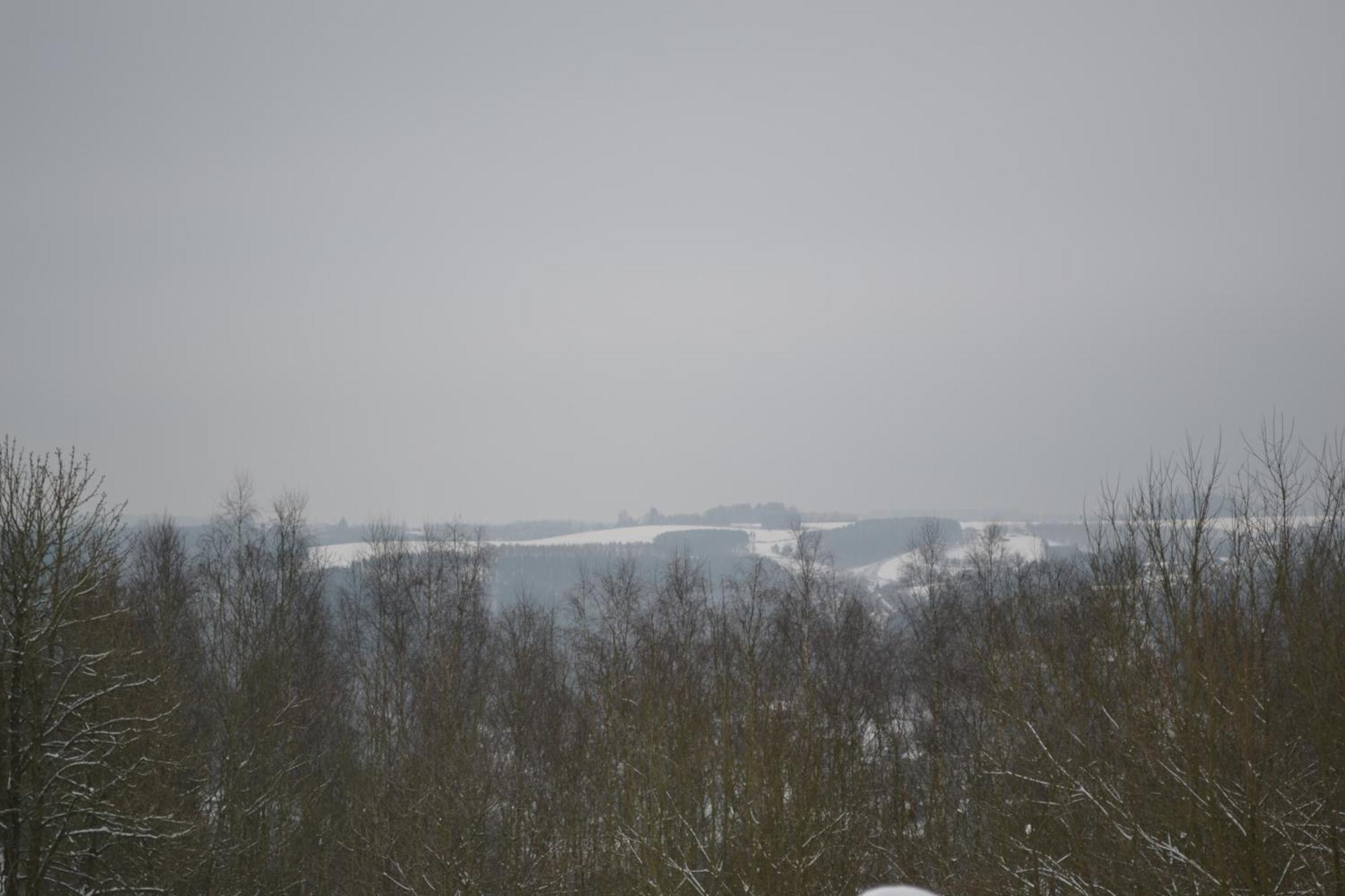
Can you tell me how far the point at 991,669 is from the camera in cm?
1506

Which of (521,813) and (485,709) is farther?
(485,709)

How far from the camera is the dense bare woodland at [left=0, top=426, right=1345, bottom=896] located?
11.0m

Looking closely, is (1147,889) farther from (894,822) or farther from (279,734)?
(279,734)

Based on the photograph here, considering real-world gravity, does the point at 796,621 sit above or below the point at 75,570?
below

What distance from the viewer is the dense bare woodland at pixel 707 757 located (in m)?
11.0

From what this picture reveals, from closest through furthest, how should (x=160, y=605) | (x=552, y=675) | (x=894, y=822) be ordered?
(x=894, y=822) < (x=160, y=605) < (x=552, y=675)

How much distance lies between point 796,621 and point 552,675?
14.1m

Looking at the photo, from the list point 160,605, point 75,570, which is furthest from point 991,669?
point 160,605

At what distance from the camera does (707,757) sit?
14227 millimetres

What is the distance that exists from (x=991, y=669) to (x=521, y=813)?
10.9 meters

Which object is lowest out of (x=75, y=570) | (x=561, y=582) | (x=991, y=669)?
(x=561, y=582)

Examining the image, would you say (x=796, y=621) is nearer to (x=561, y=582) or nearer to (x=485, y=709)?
(x=485, y=709)

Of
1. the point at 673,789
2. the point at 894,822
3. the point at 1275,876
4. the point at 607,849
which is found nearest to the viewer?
the point at 1275,876

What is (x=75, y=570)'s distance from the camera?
1513 centimetres
